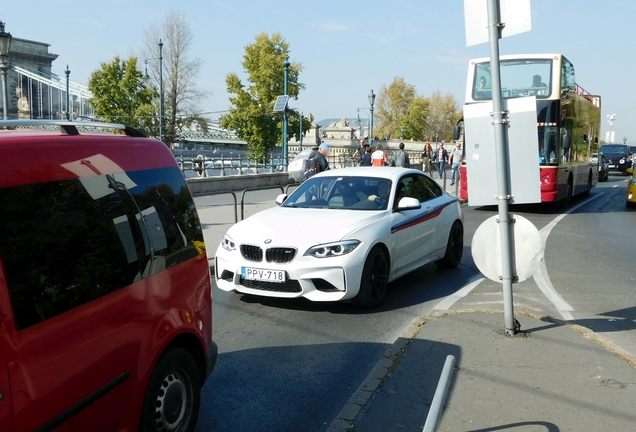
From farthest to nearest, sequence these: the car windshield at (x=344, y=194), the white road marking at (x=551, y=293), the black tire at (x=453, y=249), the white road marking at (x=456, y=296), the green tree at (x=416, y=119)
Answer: the green tree at (x=416, y=119) < the black tire at (x=453, y=249) < the car windshield at (x=344, y=194) < the white road marking at (x=456, y=296) < the white road marking at (x=551, y=293)

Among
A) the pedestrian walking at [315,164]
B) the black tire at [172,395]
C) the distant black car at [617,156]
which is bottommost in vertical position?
the black tire at [172,395]

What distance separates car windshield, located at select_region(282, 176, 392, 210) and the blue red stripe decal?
0.30 metres

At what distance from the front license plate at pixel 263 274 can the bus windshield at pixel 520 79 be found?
42.1ft

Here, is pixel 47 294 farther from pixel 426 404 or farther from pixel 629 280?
pixel 629 280

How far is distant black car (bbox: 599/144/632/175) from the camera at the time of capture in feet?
167

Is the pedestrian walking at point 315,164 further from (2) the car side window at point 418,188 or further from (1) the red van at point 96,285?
(1) the red van at point 96,285

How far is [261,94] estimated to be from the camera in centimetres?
6122

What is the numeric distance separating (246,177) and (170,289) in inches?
1033

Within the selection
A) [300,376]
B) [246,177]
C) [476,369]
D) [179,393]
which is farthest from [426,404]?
[246,177]

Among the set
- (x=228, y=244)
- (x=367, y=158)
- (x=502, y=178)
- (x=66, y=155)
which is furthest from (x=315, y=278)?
(x=367, y=158)

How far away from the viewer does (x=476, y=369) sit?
16.5 feet

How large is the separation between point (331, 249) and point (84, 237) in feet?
13.6

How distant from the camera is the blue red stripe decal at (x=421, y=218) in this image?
8.00 m

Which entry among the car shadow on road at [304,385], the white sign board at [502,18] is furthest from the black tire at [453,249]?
the white sign board at [502,18]
